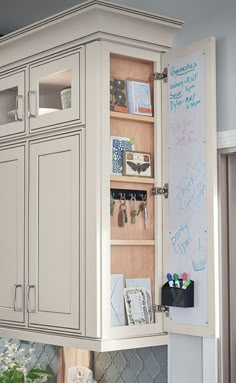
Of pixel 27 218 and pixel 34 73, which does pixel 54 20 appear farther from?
pixel 27 218

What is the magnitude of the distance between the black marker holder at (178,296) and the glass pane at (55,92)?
0.83 metres

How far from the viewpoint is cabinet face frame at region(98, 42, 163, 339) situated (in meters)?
2.69

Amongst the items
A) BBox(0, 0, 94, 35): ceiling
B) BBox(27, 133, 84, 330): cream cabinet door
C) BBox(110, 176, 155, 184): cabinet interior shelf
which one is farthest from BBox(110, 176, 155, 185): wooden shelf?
BBox(0, 0, 94, 35): ceiling

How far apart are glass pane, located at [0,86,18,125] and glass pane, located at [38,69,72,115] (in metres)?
0.22

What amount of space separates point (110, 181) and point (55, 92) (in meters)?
0.48

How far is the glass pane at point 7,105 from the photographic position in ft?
10.5

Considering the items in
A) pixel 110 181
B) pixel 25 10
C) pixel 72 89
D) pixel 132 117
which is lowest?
pixel 110 181

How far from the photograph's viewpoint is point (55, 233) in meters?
2.89

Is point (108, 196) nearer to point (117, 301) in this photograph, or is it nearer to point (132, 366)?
point (117, 301)

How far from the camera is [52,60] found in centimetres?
297

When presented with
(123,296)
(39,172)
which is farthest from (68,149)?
(123,296)

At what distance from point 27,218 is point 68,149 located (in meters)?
0.39

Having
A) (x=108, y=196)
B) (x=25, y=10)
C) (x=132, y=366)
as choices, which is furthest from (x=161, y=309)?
(x=25, y=10)

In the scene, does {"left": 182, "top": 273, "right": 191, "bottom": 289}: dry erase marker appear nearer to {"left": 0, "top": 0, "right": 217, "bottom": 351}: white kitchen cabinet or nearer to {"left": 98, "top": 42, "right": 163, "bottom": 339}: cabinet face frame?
{"left": 0, "top": 0, "right": 217, "bottom": 351}: white kitchen cabinet
